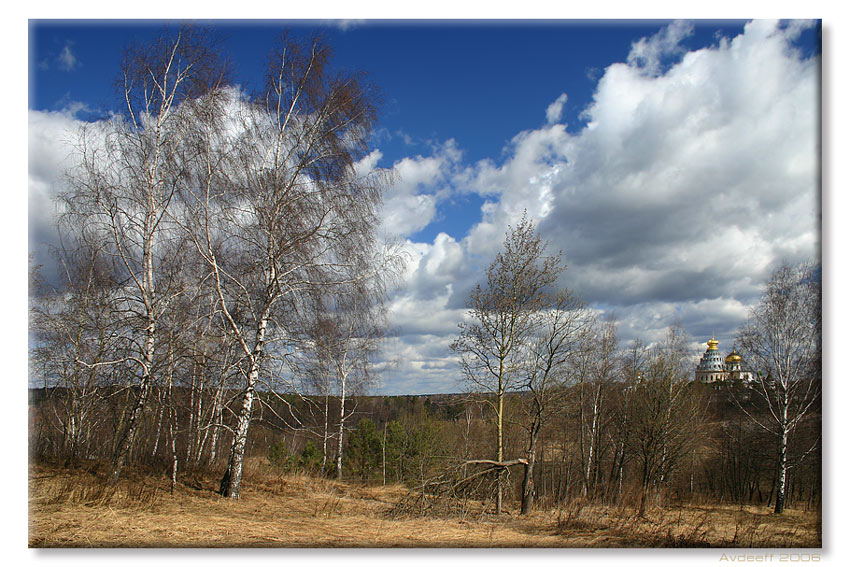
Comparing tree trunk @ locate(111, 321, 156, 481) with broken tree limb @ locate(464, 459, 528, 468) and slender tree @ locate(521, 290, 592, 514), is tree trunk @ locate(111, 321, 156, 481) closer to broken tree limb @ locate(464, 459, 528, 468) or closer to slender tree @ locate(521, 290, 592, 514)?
broken tree limb @ locate(464, 459, 528, 468)

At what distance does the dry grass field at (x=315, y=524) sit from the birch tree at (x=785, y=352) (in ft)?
2.78

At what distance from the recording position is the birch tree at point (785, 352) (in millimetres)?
5027

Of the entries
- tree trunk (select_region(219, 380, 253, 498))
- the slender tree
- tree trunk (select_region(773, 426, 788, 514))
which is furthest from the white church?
tree trunk (select_region(219, 380, 253, 498))

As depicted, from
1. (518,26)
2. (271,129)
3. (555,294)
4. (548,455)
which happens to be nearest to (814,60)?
(518,26)

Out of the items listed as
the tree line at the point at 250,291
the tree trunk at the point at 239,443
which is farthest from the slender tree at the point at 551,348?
the tree trunk at the point at 239,443

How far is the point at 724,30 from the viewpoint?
15.8ft

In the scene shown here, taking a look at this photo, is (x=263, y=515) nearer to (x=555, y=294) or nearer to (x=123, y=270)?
(x=123, y=270)

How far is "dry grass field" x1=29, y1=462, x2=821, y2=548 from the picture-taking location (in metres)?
4.52

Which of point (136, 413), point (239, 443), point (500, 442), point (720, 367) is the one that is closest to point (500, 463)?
point (500, 442)

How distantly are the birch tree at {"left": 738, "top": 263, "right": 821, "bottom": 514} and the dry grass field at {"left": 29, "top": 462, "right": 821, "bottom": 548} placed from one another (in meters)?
0.85

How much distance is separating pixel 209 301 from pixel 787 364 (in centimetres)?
843

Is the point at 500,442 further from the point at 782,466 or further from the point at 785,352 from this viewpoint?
the point at 785,352

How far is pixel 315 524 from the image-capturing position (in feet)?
17.1

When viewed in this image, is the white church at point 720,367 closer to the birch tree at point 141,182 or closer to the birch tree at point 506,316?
the birch tree at point 506,316
